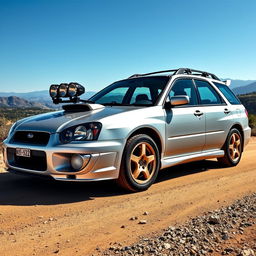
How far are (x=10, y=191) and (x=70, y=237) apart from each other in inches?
75.9

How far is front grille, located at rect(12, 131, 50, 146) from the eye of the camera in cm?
407

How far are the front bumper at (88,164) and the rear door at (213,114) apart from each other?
2127 mm

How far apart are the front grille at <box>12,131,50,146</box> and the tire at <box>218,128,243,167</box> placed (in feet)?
11.4

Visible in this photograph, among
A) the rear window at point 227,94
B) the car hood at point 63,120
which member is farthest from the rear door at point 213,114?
the car hood at point 63,120

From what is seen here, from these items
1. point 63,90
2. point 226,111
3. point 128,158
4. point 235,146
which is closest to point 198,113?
point 226,111

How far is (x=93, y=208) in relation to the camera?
12.2ft

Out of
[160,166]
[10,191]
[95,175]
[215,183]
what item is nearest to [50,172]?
[95,175]

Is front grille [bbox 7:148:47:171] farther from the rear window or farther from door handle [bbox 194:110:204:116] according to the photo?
the rear window

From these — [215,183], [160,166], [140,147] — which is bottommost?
[215,183]

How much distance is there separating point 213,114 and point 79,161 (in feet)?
9.29

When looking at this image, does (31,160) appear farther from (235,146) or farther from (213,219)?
(235,146)

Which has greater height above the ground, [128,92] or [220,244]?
[128,92]

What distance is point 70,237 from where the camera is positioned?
2873 millimetres

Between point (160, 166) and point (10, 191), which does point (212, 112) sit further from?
point (10, 191)
